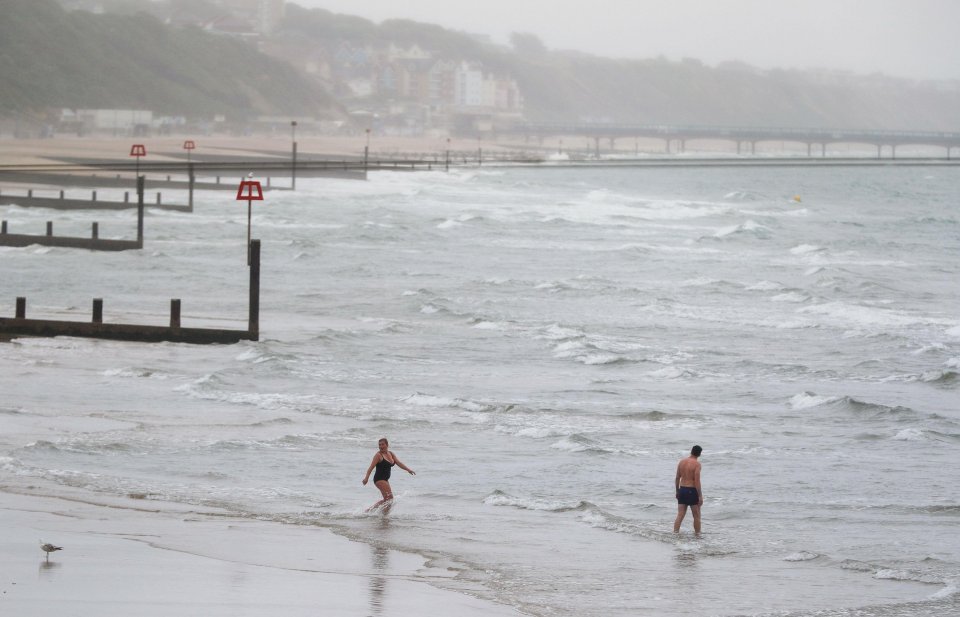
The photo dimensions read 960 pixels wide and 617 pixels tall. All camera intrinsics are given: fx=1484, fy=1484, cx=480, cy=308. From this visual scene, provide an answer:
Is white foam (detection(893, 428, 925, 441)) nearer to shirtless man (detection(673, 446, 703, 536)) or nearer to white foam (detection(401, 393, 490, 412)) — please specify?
white foam (detection(401, 393, 490, 412))

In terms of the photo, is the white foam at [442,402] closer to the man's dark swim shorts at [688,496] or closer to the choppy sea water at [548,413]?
the choppy sea water at [548,413]

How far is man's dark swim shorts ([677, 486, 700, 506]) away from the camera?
18.0 meters

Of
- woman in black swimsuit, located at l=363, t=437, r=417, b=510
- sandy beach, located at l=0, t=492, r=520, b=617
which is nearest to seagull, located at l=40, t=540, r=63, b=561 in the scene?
sandy beach, located at l=0, t=492, r=520, b=617

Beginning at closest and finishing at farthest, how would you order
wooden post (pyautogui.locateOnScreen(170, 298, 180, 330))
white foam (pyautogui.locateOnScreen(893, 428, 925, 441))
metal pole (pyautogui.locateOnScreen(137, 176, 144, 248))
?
white foam (pyautogui.locateOnScreen(893, 428, 925, 441)) < wooden post (pyautogui.locateOnScreen(170, 298, 180, 330)) < metal pole (pyautogui.locateOnScreen(137, 176, 144, 248))

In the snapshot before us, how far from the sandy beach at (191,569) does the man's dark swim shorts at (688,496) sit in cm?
348

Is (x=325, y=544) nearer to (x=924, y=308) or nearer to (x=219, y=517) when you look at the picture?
(x=219, y=517)

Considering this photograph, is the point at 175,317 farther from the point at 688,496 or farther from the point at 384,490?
the point at 688,496

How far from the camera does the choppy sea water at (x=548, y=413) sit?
17.0 m

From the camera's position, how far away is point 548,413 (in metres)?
26.0

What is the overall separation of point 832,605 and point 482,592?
3.52 m

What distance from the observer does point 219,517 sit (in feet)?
59.3

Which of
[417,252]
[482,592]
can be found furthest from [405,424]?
[417,252]

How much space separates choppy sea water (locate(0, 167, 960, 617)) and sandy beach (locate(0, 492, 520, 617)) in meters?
0.73

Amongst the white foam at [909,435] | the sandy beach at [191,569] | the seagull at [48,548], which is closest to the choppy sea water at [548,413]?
the white foam at [909,435]
